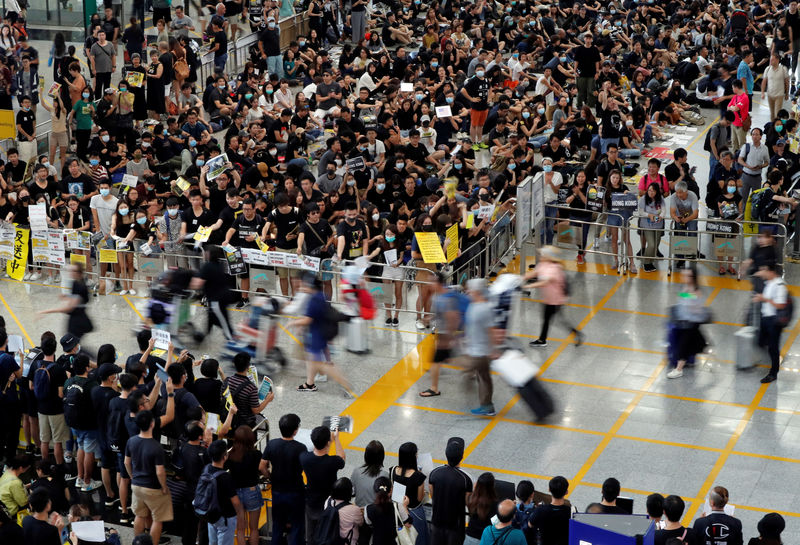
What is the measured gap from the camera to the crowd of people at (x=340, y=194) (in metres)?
13.6

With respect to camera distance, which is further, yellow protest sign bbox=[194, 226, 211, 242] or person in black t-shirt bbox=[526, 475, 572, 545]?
yellow protest sign bbox=[194, 226, 211, 242]

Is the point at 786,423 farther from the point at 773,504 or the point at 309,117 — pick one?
the point at 309,117

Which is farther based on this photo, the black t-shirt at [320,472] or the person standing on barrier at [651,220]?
the person standing on barrier at [651,220]

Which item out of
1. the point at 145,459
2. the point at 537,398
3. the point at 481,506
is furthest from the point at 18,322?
the point at 481,506

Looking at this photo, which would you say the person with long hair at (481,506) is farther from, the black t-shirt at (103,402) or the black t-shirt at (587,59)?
the black t-shirt at (587,59)

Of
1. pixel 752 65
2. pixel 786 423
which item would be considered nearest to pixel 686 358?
pixel 786 423

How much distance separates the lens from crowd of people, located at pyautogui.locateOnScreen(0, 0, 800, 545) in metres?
13.6

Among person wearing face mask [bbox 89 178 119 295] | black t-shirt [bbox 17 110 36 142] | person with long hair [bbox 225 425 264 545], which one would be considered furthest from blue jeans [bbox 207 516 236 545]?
black t-shirt [bbox 17 110 36 142]

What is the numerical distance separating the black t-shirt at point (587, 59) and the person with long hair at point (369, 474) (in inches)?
764

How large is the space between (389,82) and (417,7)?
10.6m

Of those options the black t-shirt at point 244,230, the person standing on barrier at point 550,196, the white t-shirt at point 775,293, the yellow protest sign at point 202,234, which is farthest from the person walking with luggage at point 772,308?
the yellow protest sign at point 202,234

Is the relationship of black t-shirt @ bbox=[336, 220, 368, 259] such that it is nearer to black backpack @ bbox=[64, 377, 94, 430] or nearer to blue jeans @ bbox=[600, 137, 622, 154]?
black backpack @ bbox=[64, 377, 94, 430]

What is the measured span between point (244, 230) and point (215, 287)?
110 inches

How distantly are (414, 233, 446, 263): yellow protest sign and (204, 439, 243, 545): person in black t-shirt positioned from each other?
6.57m
